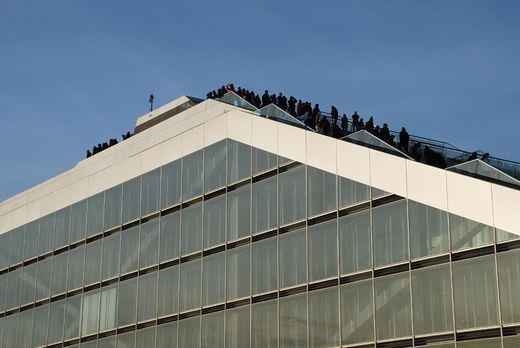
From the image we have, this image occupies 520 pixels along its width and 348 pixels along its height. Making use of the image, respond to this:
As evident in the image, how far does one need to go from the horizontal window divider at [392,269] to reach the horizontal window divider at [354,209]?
282 cm

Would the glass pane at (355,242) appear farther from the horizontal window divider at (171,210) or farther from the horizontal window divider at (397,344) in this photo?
the horizontal window divider at (171,210)

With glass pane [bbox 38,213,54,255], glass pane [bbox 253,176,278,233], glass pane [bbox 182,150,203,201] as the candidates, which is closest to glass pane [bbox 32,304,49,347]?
glass pane [bbox 38,213,54,255]

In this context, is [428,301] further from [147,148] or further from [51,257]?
[51,257]

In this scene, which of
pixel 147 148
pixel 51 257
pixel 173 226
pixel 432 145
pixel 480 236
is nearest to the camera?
pixel 480 236

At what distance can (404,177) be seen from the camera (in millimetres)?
36594

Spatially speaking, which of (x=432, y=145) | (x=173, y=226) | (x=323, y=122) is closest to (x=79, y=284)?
(x=173, y=226)

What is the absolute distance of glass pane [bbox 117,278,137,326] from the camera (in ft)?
162

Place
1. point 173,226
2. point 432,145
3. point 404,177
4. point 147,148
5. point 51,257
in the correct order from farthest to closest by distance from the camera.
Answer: point 51,257, point 147,148, point 173,226, point 432,145, point 404,177

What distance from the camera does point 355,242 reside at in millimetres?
37938

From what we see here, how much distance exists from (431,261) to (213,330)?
1325 cm

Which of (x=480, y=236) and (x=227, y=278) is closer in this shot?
(x=480, y=236)

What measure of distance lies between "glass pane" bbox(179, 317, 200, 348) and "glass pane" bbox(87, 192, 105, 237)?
10408 millimetres

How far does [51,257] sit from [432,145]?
86.7ft

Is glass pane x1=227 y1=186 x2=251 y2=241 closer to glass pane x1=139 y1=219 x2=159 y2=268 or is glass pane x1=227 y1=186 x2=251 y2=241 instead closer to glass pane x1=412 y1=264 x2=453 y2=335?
glass pane x1=139 y1=219 x2=159 y2=268
